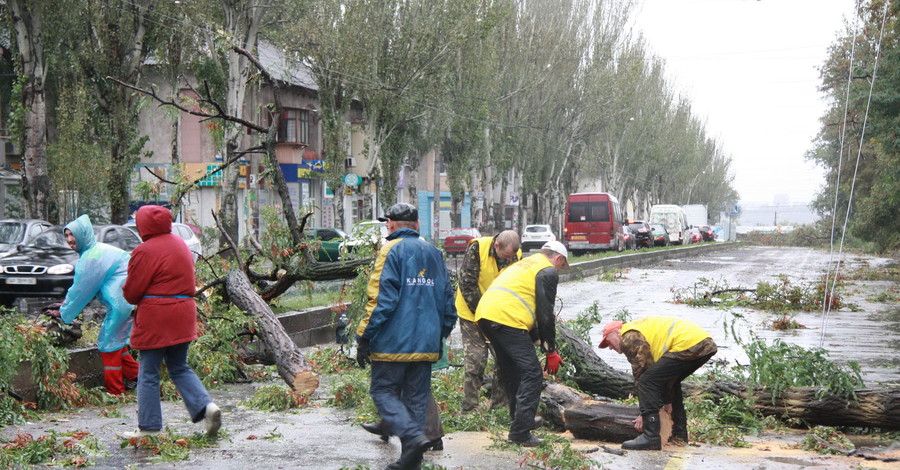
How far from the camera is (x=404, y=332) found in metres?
5.59

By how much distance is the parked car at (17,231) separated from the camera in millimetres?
18312

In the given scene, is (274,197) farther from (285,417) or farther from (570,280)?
(285,417)

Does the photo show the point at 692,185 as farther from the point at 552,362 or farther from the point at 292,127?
the point at 552,362

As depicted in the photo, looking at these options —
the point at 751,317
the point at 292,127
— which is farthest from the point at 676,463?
the point at 292,127

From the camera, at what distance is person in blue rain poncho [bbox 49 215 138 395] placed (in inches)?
307

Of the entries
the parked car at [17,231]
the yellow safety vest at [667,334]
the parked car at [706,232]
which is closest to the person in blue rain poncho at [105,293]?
the yellow safety vest at [667,334]

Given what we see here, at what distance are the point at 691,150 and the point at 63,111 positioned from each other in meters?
60.5

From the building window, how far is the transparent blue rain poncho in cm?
3480

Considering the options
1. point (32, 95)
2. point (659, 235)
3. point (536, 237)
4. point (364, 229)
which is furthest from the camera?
point (659, 235)

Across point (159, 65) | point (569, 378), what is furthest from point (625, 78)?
point (569, 378)

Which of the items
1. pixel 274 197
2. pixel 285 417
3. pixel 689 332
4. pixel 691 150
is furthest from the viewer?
pixel 691 150

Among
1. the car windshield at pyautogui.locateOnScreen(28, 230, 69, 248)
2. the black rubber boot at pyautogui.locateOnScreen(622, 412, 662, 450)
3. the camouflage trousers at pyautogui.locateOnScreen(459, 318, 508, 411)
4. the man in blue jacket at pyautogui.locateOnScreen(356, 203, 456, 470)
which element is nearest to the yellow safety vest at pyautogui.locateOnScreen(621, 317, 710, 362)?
the black rubber boot at pyautogui.locateOnScreen(622, 412, 662, 450)

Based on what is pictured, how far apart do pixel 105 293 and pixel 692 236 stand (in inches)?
2480

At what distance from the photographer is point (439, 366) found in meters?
8.42
